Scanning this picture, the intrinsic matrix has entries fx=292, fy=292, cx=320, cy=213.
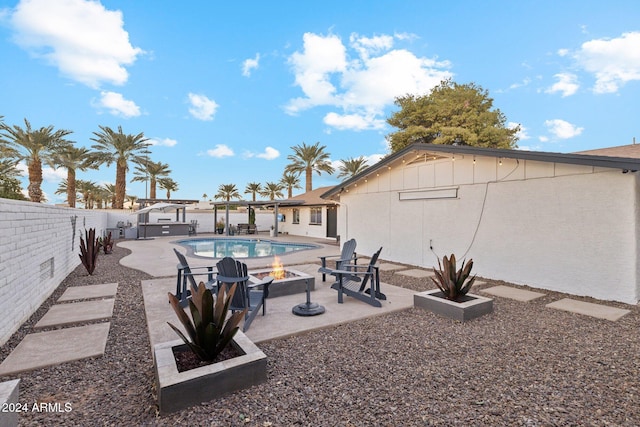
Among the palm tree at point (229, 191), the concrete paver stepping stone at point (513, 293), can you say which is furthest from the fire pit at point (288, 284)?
the palm tree at point (229, 191)

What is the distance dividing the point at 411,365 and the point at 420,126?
822 inches

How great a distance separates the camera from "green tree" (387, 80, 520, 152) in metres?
20.2

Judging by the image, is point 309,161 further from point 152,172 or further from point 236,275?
point 236,275

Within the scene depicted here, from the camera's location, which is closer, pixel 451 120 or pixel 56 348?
pixel 56 348

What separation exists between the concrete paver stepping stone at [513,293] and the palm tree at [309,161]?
22602 mm

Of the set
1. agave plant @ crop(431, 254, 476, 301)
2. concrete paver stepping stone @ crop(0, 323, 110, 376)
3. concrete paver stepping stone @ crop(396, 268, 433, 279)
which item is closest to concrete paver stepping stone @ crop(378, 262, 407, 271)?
concrete paver stepping stone @ crop(396, 268, 433, 279)

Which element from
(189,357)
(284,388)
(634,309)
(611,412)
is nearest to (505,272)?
(634,309)

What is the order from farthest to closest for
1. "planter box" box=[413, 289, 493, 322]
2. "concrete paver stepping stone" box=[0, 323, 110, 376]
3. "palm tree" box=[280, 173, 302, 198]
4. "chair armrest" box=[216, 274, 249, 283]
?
"palm tree" box=[280, 173, 302, 198]
"planter box" box=[413, 289, 493, 322]
"chair armrest" box=[216, 274, 249, 283]
"concrete paver stepping stone" box=[0, 323, 110, 376]

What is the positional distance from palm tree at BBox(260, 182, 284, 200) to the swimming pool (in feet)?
76.3

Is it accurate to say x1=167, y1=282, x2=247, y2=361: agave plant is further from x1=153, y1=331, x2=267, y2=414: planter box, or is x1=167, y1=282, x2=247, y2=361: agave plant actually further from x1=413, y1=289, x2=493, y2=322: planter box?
x1=413, y1=289, x2=493, y2=322: planter box

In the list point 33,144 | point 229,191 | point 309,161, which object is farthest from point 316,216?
point 229,191

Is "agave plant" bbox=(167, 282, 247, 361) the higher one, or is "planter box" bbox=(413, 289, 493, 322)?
"agave plant" bbox=(167, 282, 247, 361)

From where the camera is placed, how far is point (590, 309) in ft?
16.4

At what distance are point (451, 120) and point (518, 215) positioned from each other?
16324 mm
